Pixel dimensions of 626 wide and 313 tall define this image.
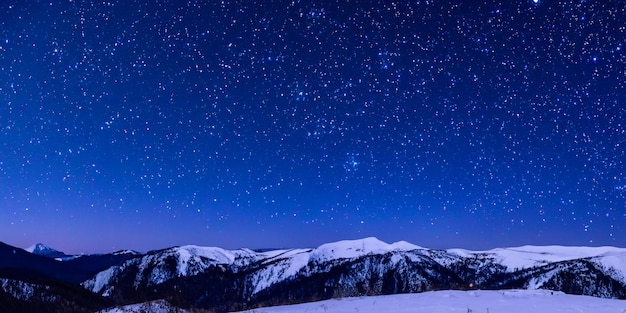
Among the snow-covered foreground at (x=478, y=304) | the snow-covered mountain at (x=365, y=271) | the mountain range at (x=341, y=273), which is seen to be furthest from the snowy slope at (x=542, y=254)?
the snow-covered foreground at (x=478, y=304)

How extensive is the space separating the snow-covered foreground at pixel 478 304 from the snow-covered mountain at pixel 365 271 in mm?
117661

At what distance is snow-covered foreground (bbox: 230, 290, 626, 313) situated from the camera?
8.91 meters

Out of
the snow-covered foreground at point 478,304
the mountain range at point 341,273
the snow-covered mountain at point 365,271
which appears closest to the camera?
the snow-covered foreground at point 478,304

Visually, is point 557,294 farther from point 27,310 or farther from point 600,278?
point 600,278

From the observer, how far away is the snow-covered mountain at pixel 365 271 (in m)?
131

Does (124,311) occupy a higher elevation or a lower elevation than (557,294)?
lower

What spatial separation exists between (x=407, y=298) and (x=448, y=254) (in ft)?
576

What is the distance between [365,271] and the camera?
6422 inches

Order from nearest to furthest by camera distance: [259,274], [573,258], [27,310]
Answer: [27,310] < [573,258] < [259,274]

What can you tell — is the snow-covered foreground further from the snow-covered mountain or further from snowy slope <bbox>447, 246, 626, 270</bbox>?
snowy slope <bbox>447, 246, 626, 270</bbox>

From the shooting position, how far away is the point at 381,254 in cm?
17662

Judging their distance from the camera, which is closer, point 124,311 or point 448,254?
point 124,311

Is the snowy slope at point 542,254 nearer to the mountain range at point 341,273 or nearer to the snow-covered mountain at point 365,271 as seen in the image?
the snow-covered mountain at point 365,271

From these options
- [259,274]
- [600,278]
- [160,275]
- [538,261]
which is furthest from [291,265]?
[600,278]
